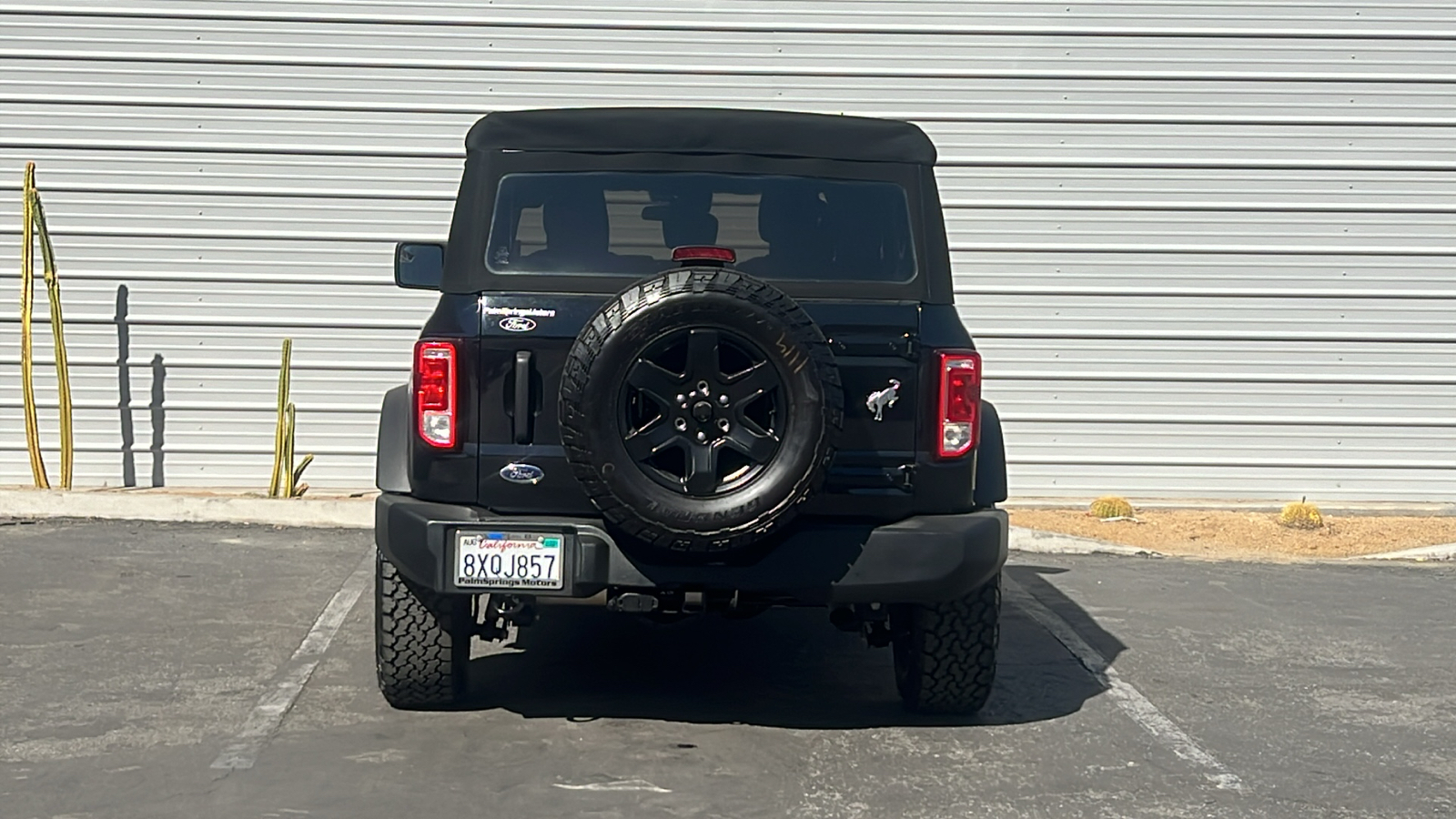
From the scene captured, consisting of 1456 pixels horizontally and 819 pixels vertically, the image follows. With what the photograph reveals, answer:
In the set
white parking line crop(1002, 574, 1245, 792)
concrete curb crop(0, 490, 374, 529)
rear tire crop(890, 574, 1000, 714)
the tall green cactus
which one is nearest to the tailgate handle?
rear tire crop(890, 574, 1000, 714)

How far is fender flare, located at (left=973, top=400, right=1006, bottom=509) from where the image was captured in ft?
18.5

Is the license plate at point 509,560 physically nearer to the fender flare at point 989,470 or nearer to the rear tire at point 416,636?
the rear tire at point 416,636

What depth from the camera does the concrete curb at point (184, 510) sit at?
33.2 ft

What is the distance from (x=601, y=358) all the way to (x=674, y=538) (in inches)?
21.5

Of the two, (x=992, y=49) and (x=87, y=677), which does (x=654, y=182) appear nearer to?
(x=87, y=677)

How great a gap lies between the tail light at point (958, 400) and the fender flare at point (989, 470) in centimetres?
11

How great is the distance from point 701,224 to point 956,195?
625 cm

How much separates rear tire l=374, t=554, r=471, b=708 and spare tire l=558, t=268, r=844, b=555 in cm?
86

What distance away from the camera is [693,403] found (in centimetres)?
502

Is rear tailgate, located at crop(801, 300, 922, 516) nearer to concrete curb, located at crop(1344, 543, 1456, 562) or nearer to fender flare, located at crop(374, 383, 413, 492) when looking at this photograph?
fender flare, located at crop(374, 383, 413, 492)

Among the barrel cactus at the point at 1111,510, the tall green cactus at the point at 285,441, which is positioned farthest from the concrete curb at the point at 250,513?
the barrel cactus at the point at 1111,510

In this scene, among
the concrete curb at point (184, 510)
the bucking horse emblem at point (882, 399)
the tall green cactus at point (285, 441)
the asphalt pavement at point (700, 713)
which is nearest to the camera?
the asphalt pavement at point (700, 713)

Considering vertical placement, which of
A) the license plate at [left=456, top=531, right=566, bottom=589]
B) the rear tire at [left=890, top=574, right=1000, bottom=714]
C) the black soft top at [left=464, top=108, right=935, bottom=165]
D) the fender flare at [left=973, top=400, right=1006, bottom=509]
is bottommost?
the rear tire at [left=890, top=574, right=1000, bottom=714]

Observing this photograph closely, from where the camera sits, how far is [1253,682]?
6637mm
